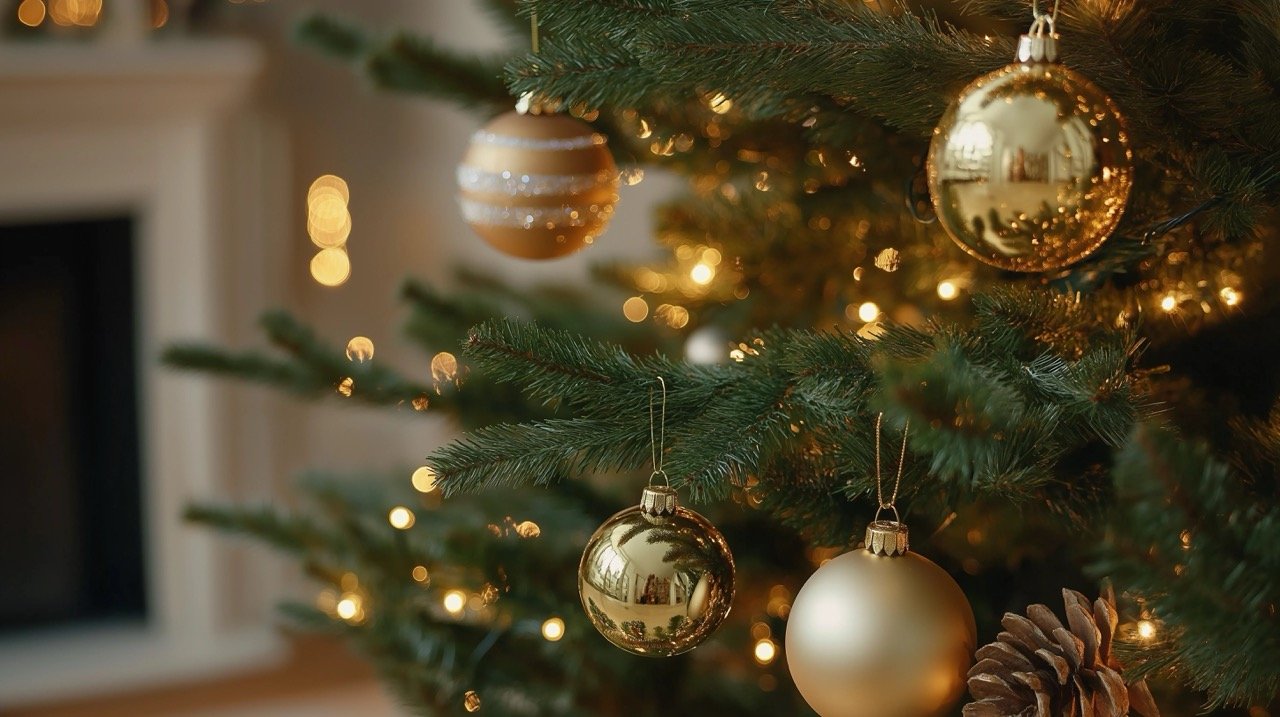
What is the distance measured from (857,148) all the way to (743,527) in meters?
0.26

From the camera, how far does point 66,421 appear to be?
196 cm

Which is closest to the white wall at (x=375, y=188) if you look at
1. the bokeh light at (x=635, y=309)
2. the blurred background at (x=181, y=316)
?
the blurred background at (x=181, y=316)

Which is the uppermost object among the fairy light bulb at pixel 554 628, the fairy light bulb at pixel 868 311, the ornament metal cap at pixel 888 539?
the fairy light bulb at pixel 868 311

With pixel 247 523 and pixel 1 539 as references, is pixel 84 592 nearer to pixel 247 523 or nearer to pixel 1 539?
pixel 1 539

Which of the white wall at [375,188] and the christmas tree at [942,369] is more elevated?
the white wall at [375,188]

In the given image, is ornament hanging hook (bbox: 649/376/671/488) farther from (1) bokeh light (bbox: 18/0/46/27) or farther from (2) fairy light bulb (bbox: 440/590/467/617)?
(1) bokeh light (bbox: 18/0/46/27)

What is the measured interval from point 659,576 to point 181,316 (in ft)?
5.41

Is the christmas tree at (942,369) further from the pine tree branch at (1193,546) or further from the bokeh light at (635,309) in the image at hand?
the bokeh light at (635,309)

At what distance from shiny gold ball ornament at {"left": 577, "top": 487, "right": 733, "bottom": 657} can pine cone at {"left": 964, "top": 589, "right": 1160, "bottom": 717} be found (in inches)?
4.5

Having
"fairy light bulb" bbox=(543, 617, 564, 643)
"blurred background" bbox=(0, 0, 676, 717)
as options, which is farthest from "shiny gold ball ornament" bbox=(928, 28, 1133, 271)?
"blurred background" bbox=(0, 0, 676, 717)

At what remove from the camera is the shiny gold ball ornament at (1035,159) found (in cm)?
41

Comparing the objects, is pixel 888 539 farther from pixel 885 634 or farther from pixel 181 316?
pixel 181 316

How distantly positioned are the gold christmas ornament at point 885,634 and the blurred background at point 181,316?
1325mm

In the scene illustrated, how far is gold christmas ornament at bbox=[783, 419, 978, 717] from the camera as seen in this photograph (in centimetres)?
45
